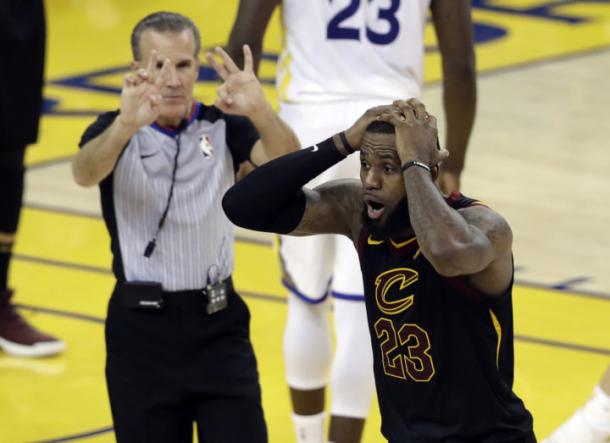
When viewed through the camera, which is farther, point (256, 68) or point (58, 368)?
point (58, 368)

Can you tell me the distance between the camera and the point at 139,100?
4293 mm

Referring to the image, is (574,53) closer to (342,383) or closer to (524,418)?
(342,383)

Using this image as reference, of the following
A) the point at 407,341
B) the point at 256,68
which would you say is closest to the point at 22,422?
the point at 256,68

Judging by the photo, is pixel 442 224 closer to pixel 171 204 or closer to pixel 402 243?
pixel 402 243

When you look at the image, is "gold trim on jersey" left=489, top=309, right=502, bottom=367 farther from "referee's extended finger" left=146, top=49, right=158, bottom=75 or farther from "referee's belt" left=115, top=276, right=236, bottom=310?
"referee's extended finger" left=146, top=49, right=158, bottom=75

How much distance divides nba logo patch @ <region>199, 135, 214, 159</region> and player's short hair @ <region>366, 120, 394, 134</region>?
899 millimetres

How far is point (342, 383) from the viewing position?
527 centimetres

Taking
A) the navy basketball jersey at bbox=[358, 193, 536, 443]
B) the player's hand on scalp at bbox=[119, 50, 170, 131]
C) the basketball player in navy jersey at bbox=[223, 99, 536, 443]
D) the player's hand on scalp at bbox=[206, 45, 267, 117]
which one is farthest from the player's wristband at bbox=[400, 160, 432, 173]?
the player's hand on scalp at bbox=[119, 50, 170, 131]

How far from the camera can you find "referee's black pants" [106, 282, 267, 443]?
4.45m

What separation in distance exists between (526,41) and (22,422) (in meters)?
9.36

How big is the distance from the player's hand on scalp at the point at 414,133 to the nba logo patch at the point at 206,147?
99cm

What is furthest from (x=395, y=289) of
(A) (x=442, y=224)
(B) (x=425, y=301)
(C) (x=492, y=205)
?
(C) (x=492, y=205)

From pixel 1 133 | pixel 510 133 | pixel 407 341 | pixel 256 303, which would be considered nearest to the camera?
pixel 407 341

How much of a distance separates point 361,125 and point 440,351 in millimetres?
605
